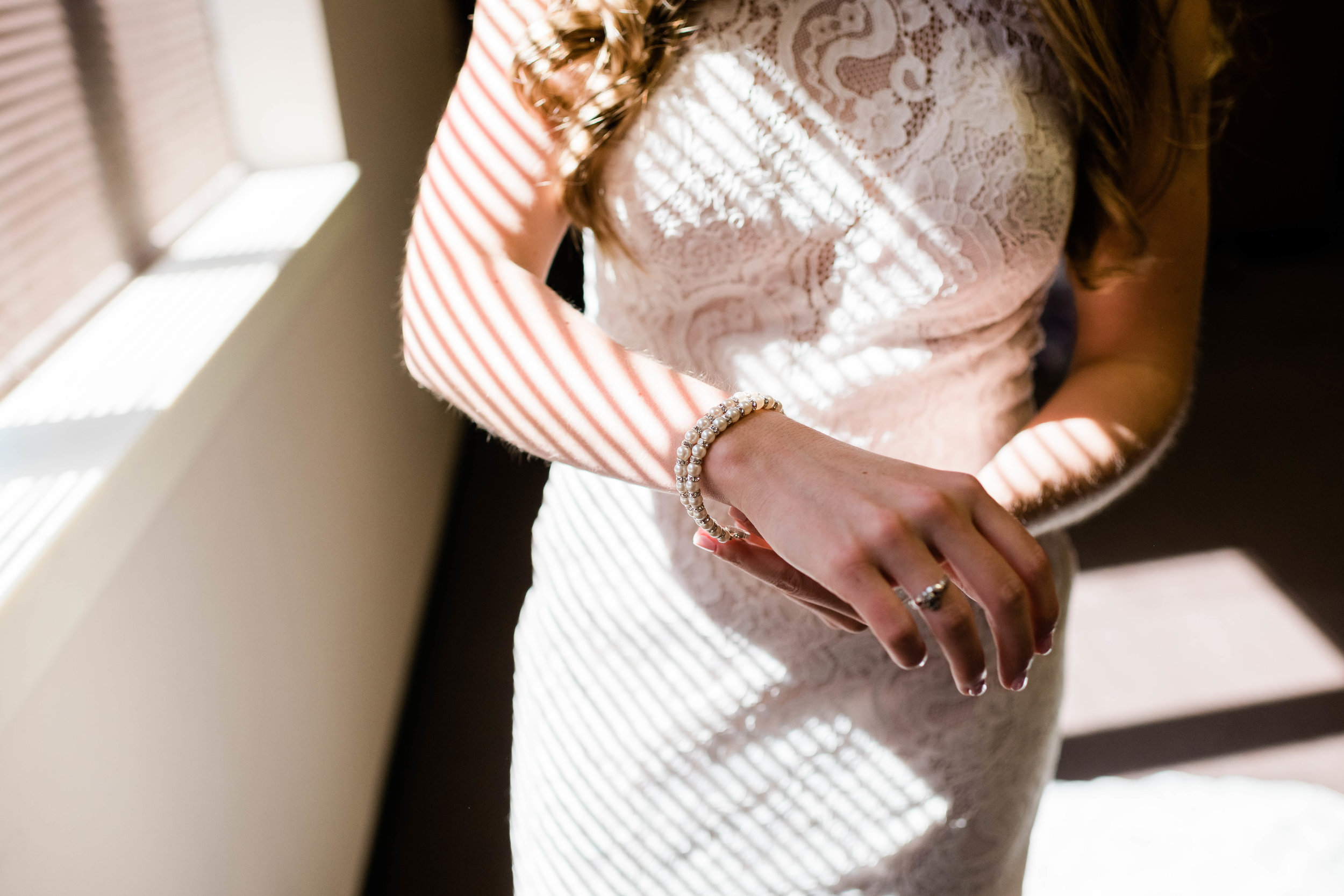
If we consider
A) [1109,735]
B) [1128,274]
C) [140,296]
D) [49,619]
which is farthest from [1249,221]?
[49,619]

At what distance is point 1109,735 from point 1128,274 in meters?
1.58

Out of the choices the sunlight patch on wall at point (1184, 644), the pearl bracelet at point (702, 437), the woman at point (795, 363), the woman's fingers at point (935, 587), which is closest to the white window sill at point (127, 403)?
the woman at point (795, 363)

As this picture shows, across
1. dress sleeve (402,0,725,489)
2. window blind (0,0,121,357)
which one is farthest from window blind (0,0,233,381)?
dress sleeve (402,0,725,489)

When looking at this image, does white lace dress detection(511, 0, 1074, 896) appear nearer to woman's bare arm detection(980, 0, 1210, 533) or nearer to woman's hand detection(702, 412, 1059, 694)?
woman's bare arm detection(980, 0, 1210, 533)

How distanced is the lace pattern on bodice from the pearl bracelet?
216 millimetres

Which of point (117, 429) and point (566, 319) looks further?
point (117, 429)

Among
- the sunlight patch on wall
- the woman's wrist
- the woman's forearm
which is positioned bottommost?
the sunlight patch on wall

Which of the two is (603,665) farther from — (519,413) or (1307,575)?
(1307,575)

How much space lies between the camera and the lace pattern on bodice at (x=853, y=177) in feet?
2.49

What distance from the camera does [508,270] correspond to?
68 cm

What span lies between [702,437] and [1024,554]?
0.19m

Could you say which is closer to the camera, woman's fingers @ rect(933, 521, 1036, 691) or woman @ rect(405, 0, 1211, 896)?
woman's fingers @ rect(933, 521, 1036, 691)

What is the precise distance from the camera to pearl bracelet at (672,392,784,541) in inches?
23.2

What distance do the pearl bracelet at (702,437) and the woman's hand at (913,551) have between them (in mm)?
58
